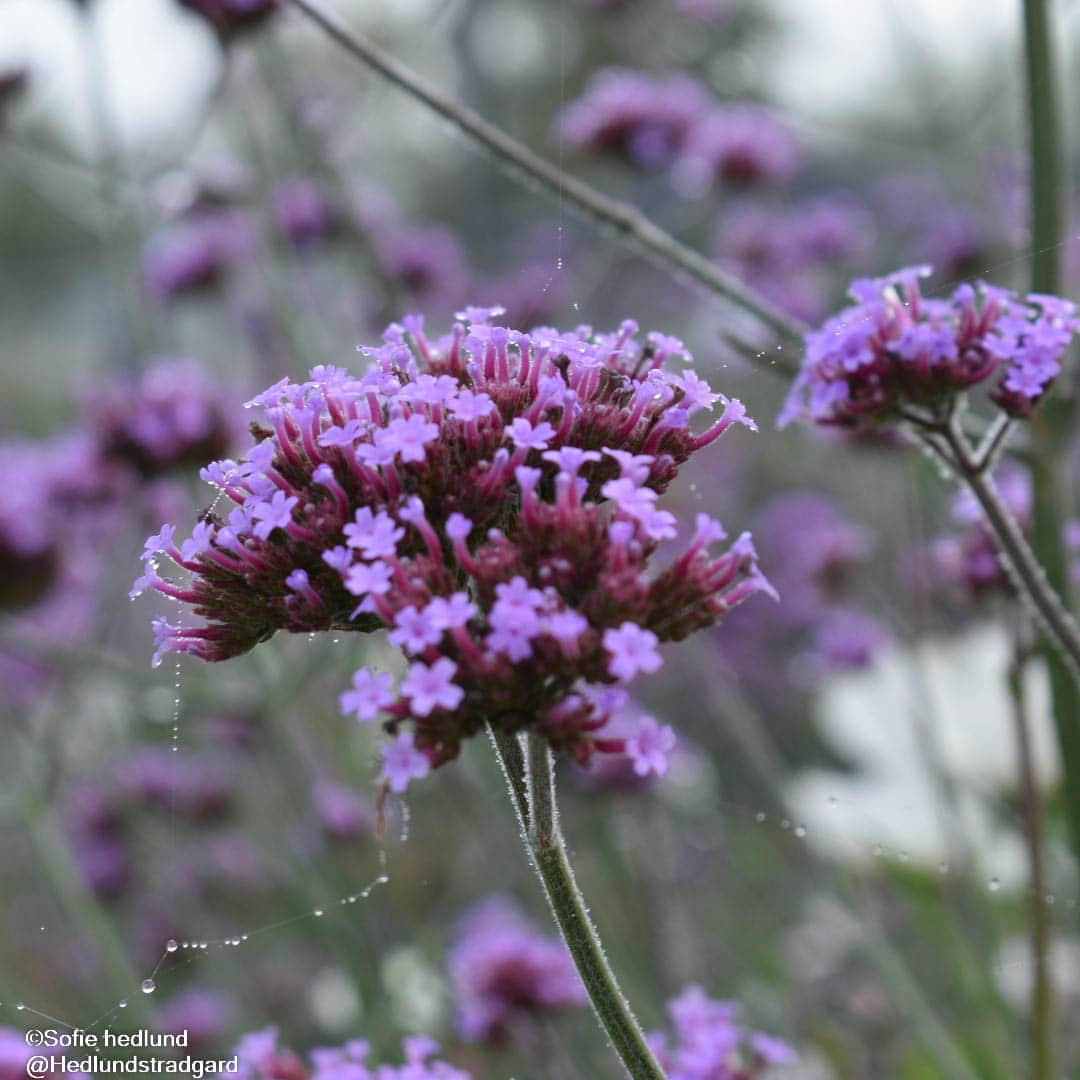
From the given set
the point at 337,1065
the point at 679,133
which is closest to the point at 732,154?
the point at 679,133

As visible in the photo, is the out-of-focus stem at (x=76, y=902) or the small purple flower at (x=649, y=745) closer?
the small purple flower at (x=649, y=745)

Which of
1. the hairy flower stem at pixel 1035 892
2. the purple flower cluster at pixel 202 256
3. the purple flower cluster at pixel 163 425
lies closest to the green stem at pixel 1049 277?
the hairy flower stem at pixel 1035 892

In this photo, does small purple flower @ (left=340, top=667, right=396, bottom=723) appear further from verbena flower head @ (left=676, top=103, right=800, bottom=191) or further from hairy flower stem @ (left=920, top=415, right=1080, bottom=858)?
verbena flower head @ (left=676, top=103, right=800, bottom=191)

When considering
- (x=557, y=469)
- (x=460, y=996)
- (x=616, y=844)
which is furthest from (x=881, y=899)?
(x=557, y=469)

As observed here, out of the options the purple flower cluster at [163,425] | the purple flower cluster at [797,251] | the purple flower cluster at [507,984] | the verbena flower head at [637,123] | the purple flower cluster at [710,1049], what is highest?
the verbena flower head at [637,123]

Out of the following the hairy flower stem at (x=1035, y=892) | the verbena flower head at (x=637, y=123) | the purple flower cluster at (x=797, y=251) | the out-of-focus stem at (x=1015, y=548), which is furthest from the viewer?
the purple flower cluster at (x=797, y=251)

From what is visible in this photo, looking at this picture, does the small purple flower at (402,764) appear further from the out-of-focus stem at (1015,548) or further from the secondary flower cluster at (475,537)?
the out-of-focus stem at (1015,548)

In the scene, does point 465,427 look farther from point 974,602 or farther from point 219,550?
point 974,602

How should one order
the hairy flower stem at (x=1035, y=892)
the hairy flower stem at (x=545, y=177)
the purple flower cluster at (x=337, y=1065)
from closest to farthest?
the purple flower cluster at (x=337, y=1065), the hairy flower stem at (x=545, y=177), the hairy flower stem at (x=1035, y=892)
